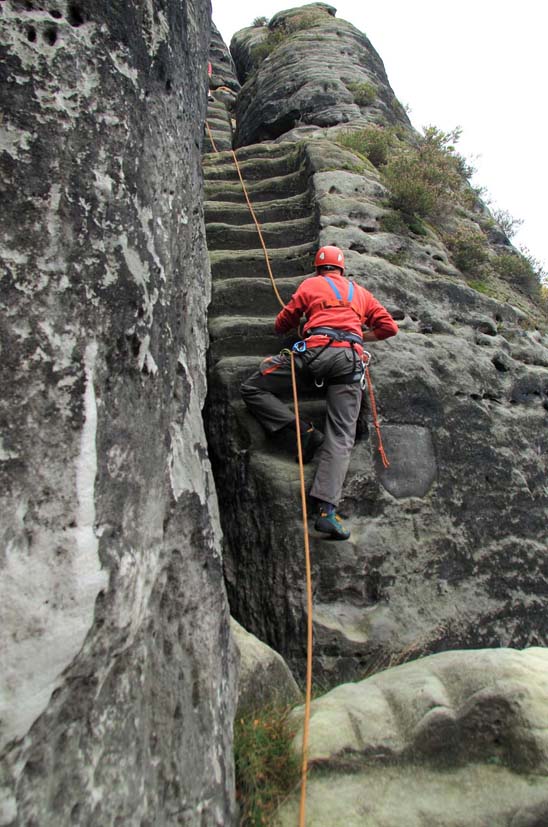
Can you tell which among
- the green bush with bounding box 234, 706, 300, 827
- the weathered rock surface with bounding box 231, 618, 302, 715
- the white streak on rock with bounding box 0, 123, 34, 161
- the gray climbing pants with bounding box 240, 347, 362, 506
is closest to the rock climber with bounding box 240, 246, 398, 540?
the gray climbing pants with bounding box 240, 347, 362, 506

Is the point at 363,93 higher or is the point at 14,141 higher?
the point at 363,93

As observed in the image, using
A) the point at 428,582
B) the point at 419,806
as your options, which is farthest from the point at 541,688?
the point at 428,582

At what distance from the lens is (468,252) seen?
318 inches

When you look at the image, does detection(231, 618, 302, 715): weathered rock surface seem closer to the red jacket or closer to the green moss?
the red jacket

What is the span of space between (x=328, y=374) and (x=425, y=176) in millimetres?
5059

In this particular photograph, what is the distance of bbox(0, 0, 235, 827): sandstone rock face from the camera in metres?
2.38

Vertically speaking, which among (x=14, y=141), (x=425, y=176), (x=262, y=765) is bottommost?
(x=262, y=765)

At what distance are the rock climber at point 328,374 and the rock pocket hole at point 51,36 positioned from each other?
2771 mm

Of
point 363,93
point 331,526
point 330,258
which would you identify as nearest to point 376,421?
point 331,526

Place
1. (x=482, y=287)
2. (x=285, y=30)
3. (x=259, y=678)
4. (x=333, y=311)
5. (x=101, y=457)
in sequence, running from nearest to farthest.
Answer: (x=101, y=457) → (x=259, y=678) → (x=333, y=311) → (x=482, y=287) → (x=285, y=30)

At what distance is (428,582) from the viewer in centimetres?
504

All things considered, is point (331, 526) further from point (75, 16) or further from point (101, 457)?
point (75, 16)

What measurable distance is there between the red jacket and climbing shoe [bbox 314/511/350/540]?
131 centimetres

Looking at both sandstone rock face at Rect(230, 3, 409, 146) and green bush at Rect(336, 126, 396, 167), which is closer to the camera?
green bush at Rect(336, 126, 396, 167)
